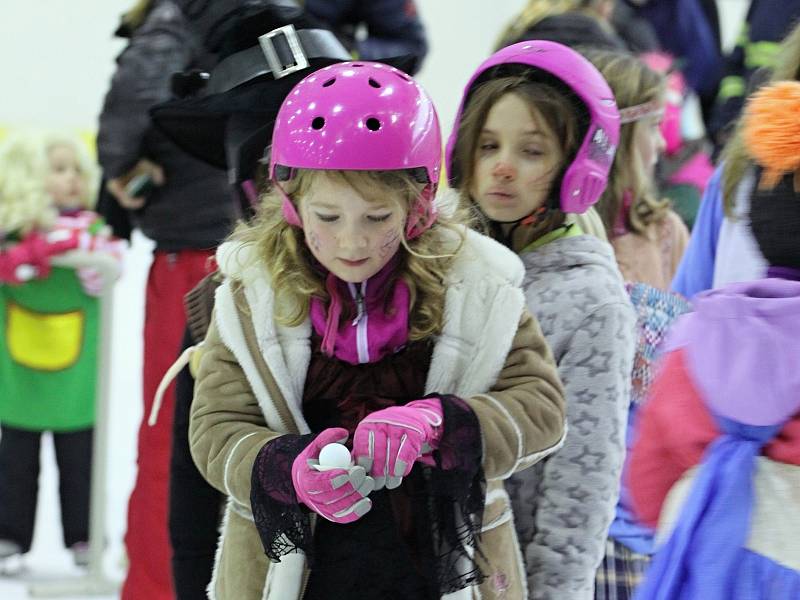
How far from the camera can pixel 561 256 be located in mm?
2137

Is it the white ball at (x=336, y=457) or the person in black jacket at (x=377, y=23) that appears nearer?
the white ball at (x=336, y=457)

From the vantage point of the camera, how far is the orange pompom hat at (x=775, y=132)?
1.60 metres

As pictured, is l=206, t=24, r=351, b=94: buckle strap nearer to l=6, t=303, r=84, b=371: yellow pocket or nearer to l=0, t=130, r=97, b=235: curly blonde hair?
l=0, t=130, r=97, b=235: curly blonde hair

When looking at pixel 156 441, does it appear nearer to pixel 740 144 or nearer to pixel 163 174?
pixel 163 174

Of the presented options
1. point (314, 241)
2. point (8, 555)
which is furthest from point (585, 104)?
point (8, 555)

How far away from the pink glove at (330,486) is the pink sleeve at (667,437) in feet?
1.17

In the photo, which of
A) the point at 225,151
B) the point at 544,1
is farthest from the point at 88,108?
the point at 225,151

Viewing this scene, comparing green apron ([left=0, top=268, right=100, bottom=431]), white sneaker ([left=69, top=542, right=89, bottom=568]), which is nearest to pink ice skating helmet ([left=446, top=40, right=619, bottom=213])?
green apron ([left=0, top=268, right=100, bottom=431])

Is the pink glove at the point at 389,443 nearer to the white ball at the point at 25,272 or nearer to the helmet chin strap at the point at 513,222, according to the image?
the helmet chin strap at the point at 513,222

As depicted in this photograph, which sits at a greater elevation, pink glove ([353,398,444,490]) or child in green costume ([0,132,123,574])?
pink glove ([353,398,444,490])

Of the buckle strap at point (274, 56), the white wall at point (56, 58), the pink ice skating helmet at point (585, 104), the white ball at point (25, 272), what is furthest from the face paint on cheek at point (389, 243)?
the white wall at point (56, 58)

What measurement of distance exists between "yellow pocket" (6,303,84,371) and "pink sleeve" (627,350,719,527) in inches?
116

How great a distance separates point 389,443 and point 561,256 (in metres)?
0.68

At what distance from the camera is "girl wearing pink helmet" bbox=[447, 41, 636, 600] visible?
1.99m
